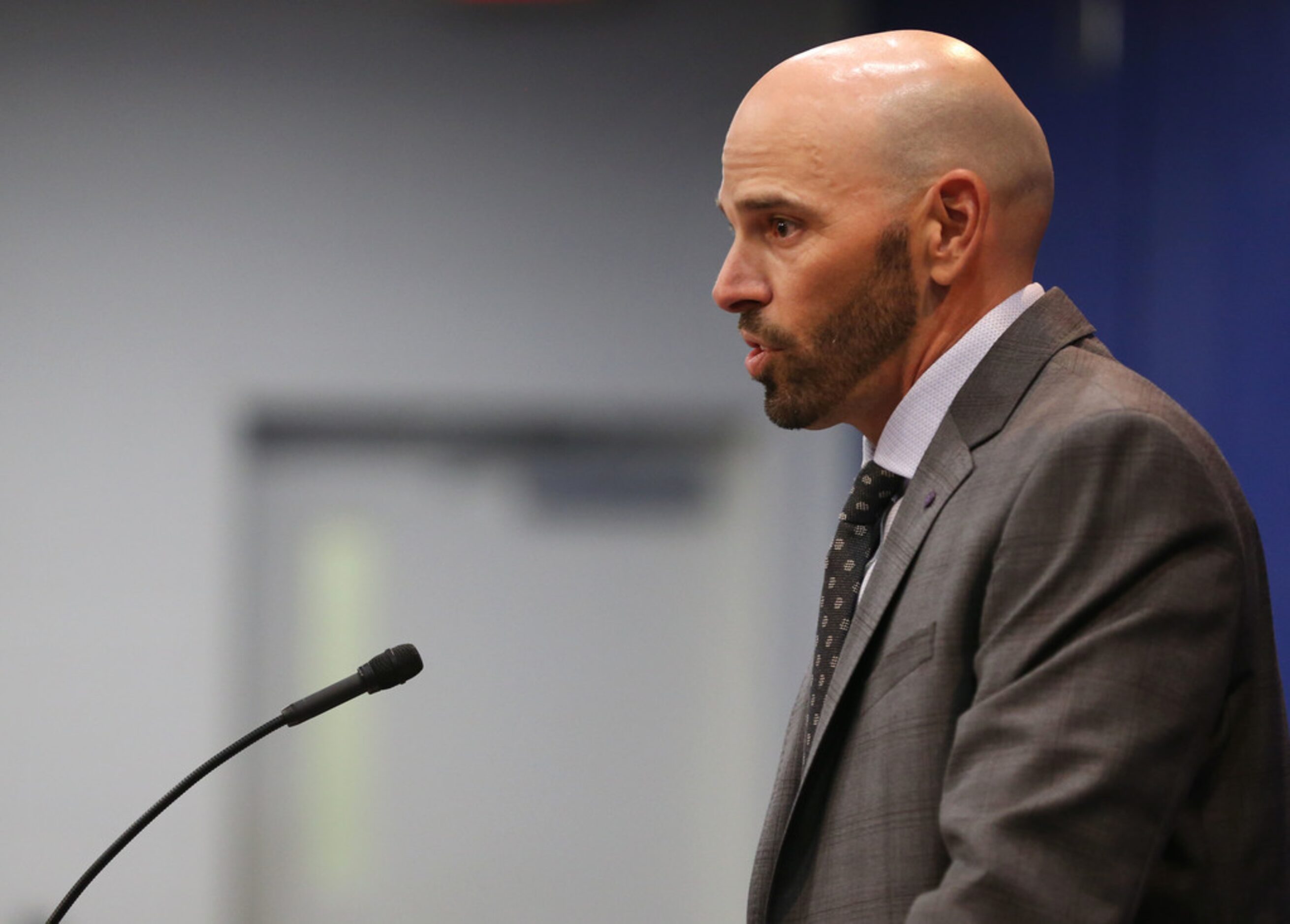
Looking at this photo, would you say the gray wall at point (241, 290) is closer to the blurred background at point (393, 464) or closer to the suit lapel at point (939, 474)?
the blurred background at point (393, 464)

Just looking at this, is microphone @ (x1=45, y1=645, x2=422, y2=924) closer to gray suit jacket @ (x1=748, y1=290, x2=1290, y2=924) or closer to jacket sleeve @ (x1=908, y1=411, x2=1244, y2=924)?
gray suit jacket @ (x1=748, y1=290, x2=1290, y2=924)

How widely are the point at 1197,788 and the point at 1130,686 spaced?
15 centimetres

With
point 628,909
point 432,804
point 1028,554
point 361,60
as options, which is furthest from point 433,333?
point 1028,554

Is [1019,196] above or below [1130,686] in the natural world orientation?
above

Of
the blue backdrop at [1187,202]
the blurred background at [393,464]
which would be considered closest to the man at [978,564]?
the blue backdrop at [1187,202]

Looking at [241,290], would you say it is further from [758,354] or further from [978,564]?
[978,564]

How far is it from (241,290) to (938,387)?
2.38 meters

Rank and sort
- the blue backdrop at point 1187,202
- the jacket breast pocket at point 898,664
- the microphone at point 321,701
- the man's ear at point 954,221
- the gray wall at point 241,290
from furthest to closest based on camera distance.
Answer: the gray wall at point 241,290
the blue backdrop at point 1187,202
the microphone at point 321,701
the man's ear at point 954,221
the jacket breast pocket at point 898,664

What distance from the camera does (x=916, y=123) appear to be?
48.0 inches

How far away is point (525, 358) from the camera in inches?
132

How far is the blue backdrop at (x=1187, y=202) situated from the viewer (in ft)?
6.27

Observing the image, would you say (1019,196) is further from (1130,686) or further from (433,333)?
(433,333)

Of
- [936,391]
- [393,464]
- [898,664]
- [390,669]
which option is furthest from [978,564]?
[393,464]

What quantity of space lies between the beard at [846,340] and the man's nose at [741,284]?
2 cm
